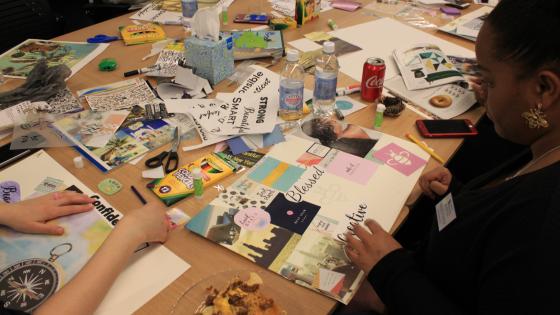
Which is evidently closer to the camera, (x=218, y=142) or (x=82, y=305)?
(x=82, y=305)

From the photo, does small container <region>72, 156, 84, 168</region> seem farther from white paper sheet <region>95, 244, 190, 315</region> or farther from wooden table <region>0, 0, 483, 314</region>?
white paper sheet <region>95, 244, 190, 315</region>

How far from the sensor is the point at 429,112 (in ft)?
4.21

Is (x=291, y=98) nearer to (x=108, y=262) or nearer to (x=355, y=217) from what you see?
(x=355, y=217)

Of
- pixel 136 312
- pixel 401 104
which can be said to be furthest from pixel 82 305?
pixel 401 104

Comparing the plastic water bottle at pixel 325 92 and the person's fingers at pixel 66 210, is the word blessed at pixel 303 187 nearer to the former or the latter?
the plastic water bottle at pixel 325 92

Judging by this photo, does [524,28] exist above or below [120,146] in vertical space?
above

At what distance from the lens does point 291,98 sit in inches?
46.7

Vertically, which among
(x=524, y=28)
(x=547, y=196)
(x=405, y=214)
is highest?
(x=524, y=28)

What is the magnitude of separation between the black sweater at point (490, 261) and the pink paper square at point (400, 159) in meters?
0.21

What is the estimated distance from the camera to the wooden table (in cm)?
75

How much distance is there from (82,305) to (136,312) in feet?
0.29

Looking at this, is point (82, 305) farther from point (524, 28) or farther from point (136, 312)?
point (524, 28)

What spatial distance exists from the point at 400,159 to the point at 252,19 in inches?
41.5

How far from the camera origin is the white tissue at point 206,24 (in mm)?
1302
